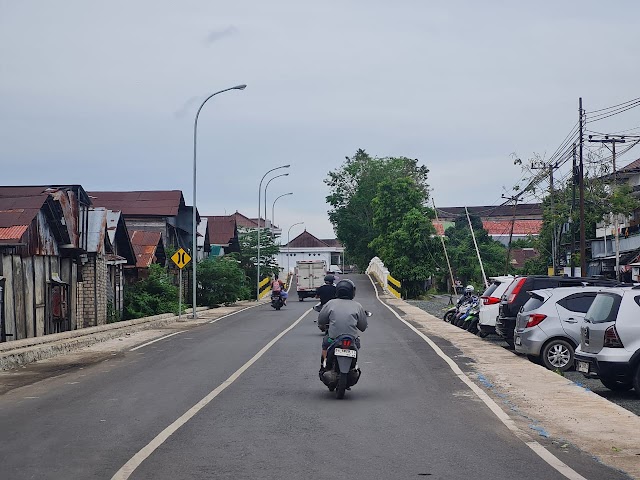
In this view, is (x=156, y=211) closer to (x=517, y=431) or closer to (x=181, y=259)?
(x=181, y=259)

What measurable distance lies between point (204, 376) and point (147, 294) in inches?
1151

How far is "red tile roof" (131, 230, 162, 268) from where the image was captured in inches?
1865

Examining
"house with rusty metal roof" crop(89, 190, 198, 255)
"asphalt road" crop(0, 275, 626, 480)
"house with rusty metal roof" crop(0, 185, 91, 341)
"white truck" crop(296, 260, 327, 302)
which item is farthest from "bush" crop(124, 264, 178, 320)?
"asphalt road" crop(0, 275, 626, 480)

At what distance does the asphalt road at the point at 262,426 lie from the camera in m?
8.14

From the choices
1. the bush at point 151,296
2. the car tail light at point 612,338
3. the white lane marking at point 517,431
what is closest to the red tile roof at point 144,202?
the bush at point 151,296

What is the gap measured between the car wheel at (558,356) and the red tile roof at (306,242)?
129m

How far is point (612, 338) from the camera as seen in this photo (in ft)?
43.4

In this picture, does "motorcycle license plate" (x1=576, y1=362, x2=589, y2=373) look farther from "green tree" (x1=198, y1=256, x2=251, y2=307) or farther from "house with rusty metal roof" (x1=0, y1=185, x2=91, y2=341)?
"green tree" (x1=198, y1=256, x2=251, y2=307)

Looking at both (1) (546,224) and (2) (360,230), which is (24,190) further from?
(2) (360,230)

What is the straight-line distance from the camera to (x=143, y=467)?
8.20 m

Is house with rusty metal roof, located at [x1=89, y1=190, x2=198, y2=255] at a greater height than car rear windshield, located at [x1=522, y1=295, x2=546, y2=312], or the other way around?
house with rusty metal roof, located at [x1=89, y1=190, x2=198, y2=255]

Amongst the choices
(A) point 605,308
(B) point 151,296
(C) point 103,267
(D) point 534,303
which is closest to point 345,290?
(A) point 605,308

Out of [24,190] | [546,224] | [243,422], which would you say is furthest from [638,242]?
[243,422]

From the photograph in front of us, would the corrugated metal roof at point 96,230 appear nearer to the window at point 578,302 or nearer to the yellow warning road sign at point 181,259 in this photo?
the yellow warning road sign at point 181,259
